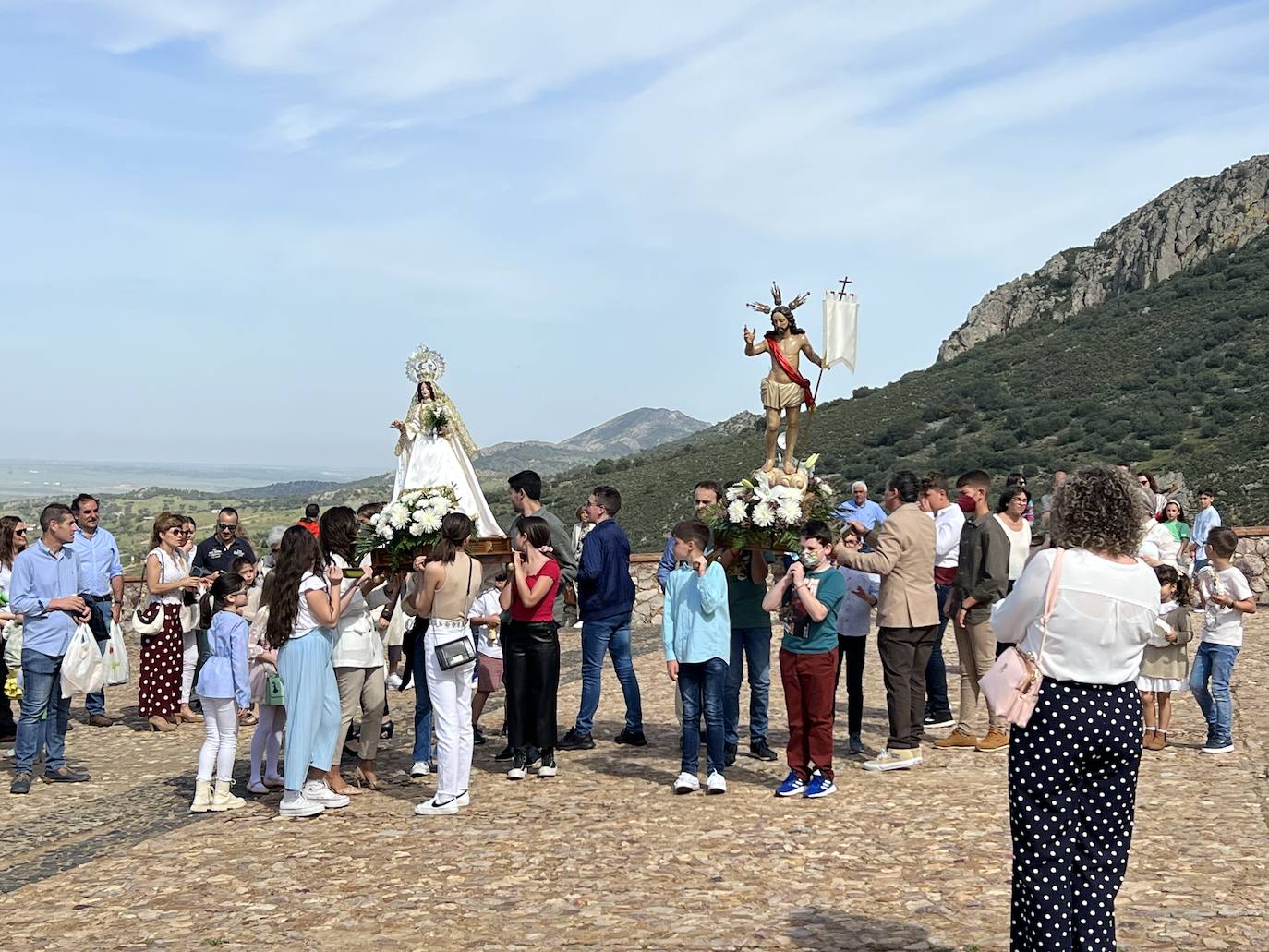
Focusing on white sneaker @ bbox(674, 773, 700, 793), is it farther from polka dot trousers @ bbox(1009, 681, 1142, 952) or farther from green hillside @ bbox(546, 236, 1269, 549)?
green hillside @ bbox(546, 236, 1269, 549)

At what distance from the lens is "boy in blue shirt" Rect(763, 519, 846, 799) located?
8141mm

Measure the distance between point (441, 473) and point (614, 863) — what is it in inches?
181

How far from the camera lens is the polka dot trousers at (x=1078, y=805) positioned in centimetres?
442

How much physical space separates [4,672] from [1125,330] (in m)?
48.4

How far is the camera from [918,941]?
17.6ft

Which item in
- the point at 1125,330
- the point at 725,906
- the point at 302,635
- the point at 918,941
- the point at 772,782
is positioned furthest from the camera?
the point at 1125,330

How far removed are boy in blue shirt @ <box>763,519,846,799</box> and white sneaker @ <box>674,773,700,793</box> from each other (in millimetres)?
566

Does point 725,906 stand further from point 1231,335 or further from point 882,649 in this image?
point 1231,335

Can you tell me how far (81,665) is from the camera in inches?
380

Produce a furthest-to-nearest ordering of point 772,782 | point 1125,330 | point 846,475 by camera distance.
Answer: point 1125,330 < point 846,475 < point 772,782

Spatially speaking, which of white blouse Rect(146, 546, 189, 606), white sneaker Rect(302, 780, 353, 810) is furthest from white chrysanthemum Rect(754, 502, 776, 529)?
white blouse Rect(146, 546, 189, 606)

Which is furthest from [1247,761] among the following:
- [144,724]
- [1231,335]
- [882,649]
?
[1231,335]

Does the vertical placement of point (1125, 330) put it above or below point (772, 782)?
above

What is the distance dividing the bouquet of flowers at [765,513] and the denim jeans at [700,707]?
0.91 meters
